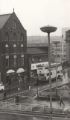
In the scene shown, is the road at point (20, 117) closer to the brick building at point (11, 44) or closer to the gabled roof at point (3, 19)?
the brick building at point (11, 44)

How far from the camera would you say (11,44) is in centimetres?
5297

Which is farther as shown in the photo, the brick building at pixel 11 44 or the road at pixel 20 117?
the brick building at pixel 11 44

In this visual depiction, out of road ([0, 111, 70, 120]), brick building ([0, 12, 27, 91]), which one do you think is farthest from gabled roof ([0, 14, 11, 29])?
road ([0, 111, 70, 120])

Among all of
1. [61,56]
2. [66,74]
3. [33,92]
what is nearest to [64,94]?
[33,92]

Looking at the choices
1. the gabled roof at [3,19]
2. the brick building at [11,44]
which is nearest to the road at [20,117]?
the brick building at [11,44]

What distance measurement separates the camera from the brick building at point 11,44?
166 feet

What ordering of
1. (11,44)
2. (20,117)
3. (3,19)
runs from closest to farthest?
1. (20,117)
2. (3,19)
3. (11,44)

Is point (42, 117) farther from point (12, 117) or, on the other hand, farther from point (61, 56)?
point (61, 56)

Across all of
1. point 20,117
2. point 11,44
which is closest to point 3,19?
point 11,44

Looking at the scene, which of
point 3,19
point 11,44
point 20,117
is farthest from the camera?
point 11,44

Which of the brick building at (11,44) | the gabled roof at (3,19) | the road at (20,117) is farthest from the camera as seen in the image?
the gabled roof at (3,19)

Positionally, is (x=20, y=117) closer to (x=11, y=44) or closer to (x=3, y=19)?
(x=11, y=44)

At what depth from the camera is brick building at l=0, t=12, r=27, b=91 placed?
166 ft

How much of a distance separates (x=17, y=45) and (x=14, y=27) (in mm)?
3731
